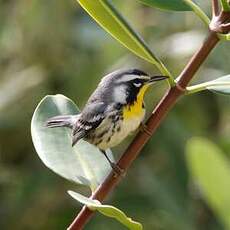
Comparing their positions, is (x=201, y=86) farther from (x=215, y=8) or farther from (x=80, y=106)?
(x=80, y=106)

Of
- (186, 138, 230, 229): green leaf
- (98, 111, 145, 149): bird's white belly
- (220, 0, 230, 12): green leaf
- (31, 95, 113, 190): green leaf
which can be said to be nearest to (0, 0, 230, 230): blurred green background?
(186, 138, 230, 229): green leaf

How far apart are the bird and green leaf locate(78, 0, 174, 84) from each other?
26.3 inches

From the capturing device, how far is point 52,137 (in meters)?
2.11

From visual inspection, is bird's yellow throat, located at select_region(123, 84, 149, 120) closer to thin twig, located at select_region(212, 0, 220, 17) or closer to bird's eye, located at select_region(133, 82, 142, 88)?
bird's eye, located at select_region(133, 82, 142, 88)

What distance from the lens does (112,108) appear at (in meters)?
2.48

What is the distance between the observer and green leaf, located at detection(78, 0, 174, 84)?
5.39ft

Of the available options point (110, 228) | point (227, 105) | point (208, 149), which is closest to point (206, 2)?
point (227, 105)

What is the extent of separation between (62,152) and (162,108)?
58 cm

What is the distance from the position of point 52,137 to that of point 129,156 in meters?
0.55

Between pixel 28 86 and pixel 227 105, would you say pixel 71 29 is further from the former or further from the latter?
pixel 227 105

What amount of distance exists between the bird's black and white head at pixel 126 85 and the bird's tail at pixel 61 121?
0.46 feet

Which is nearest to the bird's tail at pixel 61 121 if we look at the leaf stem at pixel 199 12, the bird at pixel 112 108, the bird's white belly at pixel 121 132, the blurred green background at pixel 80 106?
the bird at pixel 112 108

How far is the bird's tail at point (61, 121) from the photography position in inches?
81.7

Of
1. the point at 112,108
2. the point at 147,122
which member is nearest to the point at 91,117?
the point at 112,108
